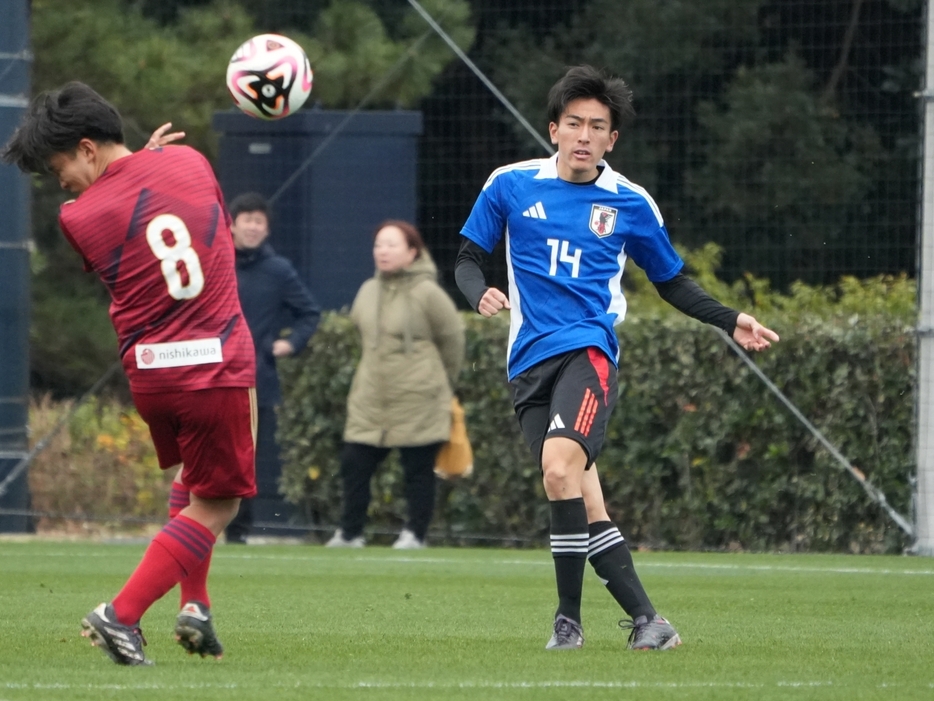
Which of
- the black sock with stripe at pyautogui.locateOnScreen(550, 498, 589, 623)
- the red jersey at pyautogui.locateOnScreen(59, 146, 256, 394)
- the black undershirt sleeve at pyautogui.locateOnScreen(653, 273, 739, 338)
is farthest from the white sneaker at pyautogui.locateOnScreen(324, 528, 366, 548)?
the red jersey at pyautogui.locateOnScreen(59, 146, 256, 394)

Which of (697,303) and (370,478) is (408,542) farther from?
(697,303)

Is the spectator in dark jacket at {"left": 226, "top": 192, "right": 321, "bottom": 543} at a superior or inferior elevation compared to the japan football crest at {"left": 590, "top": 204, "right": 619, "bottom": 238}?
inferior

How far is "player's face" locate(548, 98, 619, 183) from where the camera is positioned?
6.37 meters

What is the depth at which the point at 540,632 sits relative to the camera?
6863 millimetres

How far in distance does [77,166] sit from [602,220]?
1.84 meters

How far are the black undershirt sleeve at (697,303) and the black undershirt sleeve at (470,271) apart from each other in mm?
703

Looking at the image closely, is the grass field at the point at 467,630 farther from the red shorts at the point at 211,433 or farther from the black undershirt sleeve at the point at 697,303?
the black undershirt sleeve at the point at 697,303

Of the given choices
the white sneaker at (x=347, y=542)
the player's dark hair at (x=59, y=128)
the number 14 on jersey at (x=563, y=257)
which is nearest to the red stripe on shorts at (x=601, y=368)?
the number 14 on jersey at (x=563, y=257)

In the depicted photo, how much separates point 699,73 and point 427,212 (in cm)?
237

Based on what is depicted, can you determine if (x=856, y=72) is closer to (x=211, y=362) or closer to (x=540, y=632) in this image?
(x=540, y=632)

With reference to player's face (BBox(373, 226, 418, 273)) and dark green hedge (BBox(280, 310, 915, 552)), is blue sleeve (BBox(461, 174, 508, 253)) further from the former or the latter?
dark green hedge (BBox(280, 310, 915, 552))

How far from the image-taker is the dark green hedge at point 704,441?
37.2 feet

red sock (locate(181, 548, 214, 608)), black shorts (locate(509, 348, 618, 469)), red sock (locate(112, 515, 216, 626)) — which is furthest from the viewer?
black shorts (locate(509, 348, 618, 469))

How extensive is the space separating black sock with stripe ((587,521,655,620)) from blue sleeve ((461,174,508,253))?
1.06 m
